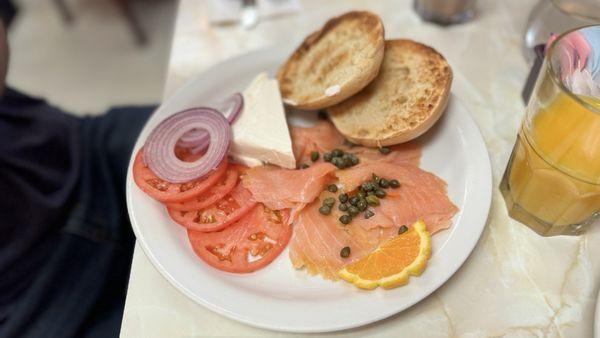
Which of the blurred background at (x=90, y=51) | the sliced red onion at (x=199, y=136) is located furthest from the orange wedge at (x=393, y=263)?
the blurred background at (x=90, y=51)

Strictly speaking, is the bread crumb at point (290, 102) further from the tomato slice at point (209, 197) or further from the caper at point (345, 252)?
the caper at point (345, 252)

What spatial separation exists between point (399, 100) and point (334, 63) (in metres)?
0.23

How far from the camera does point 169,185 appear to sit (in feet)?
3.66

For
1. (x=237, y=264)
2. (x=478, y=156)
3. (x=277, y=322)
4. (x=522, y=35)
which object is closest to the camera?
(x=277, y=322)

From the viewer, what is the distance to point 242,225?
43.6 inches

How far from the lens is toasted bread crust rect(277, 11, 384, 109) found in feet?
4.03

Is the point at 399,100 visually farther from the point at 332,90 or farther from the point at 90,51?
the point at 90,51

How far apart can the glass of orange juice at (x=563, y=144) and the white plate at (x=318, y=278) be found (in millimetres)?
104

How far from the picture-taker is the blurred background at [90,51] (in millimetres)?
3041

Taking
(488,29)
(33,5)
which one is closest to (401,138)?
(488,29)

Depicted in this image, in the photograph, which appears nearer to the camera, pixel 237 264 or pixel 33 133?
pixel 237 264

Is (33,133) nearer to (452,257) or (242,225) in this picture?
(242,225)

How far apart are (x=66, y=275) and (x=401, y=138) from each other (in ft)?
3.14

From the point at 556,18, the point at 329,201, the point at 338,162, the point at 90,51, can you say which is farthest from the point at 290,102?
the point at 90,51
